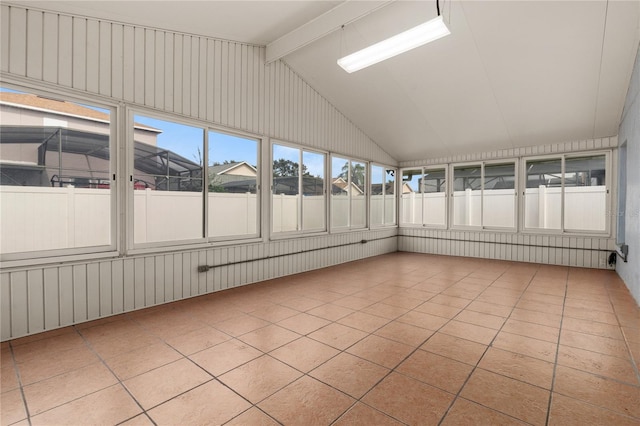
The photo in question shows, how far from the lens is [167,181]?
12.5 ft

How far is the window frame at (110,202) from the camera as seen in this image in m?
2.78

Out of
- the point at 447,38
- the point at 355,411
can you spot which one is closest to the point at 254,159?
the point at 447,38

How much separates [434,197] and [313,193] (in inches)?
150

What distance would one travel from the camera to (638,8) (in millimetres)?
3215

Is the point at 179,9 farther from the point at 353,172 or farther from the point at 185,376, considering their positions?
the point at 353,172

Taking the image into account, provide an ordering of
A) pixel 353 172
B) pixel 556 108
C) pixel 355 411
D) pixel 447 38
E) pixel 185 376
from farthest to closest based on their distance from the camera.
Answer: pixel 353 172 → pixel 556 108 → pixel 447 38 → pixel 185 376 → pixel 355 411

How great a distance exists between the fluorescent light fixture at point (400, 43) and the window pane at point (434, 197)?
16.0 feet

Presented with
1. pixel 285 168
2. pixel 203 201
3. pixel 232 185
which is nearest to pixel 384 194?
pixel 285 168

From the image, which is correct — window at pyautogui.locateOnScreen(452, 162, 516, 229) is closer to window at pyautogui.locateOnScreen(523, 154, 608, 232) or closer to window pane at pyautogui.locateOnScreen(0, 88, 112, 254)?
window at pyautogui.locateOnScreen(523, 154, 608, 232)

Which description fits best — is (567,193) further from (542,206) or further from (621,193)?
(621,193)

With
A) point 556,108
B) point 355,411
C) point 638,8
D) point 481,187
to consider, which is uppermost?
point 638,8

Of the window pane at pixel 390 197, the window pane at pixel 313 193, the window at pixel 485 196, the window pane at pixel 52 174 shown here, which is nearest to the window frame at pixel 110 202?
the window pane at pixel 52 174

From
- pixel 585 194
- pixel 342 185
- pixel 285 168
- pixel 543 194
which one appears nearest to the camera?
pixel 285 168

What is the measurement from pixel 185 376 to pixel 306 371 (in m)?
0.86
